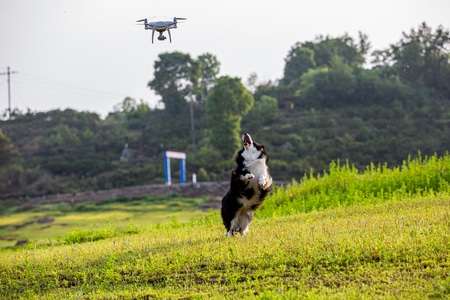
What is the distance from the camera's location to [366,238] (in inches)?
336

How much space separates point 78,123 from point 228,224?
42.5m

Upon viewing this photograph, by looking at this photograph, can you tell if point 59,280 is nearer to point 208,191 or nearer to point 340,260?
point 340,260

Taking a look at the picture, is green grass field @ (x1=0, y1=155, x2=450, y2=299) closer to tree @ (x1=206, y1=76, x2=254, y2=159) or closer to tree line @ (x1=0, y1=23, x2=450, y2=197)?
tree line @ (x1=0, y1=23, x2=450, y2=197)

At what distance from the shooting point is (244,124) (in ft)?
150

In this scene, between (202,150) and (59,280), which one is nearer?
(59,280)

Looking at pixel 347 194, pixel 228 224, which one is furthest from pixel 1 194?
pixel 228 224

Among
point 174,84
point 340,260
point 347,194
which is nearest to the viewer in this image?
point 340,260

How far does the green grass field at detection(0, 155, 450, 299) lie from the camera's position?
7.21 m

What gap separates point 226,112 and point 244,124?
20.7 ft

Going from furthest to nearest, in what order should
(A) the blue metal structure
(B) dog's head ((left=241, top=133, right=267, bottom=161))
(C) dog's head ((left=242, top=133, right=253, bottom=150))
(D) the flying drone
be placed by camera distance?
1. (A) the blue metal structure
2. (B) dog's head ((left=241, top=133, right=267, bottom=161))
3. (C) dog's head ((left=242, top=133, right=253, bottom=150))
4. (D) the flying drone

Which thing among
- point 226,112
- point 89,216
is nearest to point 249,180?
point 89,216

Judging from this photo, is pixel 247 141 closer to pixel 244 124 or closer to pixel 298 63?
pixel 244 124

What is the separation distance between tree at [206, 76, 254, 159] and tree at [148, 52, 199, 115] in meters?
9.44

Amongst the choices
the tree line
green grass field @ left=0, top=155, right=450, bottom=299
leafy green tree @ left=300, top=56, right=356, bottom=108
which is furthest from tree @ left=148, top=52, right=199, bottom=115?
green grass field @ left=0, top=155, right=450, bottom=299
